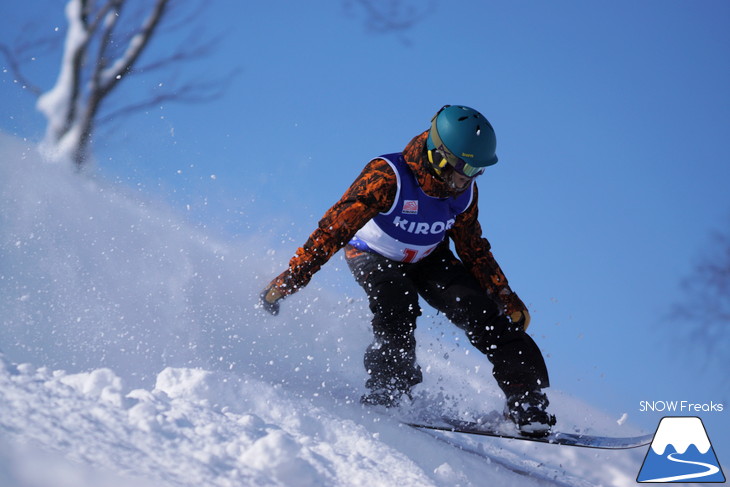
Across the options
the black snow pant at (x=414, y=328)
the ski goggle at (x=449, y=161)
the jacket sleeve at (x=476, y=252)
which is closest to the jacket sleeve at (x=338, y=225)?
the ski goggle at (x=449, y=161)

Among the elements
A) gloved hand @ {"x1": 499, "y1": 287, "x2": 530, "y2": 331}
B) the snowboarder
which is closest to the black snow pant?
the snowboarder

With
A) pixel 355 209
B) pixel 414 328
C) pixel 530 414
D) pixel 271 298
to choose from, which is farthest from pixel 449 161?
pixel 530 414

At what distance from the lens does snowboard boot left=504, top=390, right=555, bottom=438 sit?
382 cm

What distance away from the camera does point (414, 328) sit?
4.10 metres

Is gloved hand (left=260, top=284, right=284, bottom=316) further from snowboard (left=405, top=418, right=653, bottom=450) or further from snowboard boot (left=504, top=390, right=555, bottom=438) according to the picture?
snowboard boot (left=504, top=390, right=555, bottom=438)

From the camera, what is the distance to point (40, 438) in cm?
236

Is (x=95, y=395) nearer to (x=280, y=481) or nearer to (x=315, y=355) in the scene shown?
(x=280, y=481)

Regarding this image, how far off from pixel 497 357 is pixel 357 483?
5.30 ft

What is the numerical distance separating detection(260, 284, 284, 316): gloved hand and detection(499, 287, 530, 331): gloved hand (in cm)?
144

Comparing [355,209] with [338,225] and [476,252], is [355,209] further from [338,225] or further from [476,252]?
[476,252]

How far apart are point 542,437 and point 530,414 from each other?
0.47 feet

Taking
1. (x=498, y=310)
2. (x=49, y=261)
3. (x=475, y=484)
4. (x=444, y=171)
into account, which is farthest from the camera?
(x=49, y=261)

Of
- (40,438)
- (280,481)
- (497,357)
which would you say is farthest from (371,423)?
(40,438)

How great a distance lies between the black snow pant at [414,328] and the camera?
13.0ft
